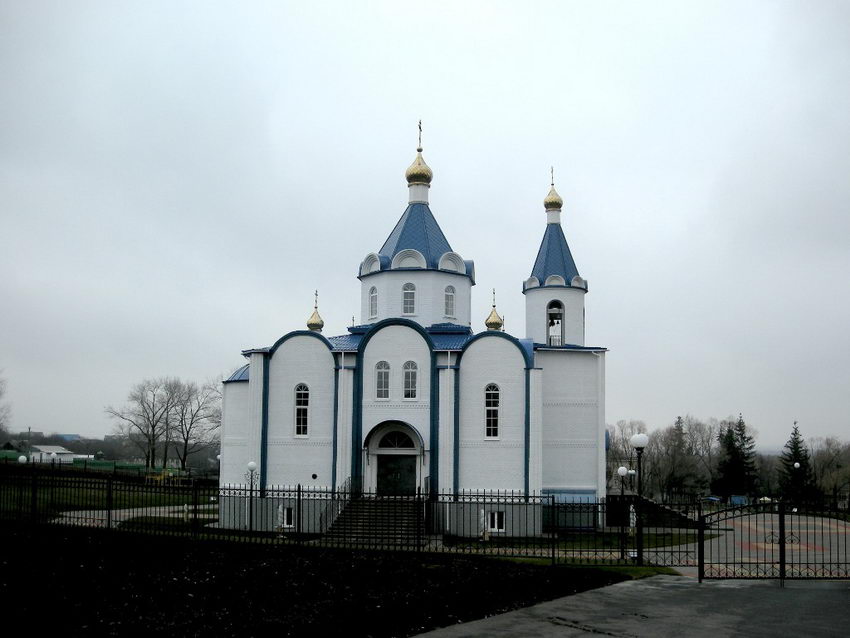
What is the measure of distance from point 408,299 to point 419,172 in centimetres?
449

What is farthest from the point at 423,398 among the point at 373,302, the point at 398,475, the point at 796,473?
the point at 796,473

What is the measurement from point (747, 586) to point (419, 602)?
5816 millimetres

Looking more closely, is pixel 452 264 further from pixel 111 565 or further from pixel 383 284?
pixel 111 565

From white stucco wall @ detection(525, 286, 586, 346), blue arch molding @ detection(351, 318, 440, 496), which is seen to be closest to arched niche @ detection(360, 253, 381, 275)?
blue arch molding @ detection(351, 318, 440, 496)

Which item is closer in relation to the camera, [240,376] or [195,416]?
[240,376]

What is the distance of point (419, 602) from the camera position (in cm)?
1183

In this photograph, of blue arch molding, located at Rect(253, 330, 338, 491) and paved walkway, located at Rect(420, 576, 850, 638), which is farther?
blue arch molding, located at Rect(253, 330, 338, 491)

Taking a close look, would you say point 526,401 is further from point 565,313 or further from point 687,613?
point 687,613

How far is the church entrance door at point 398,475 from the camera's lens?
24.0 meters

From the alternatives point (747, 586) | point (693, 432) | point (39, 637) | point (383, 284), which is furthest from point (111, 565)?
point (693, 432)

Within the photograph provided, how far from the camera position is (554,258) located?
90.8ft

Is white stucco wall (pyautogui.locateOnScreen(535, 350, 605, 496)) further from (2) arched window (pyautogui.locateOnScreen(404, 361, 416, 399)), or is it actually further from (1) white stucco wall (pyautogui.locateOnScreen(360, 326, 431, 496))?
(2) arched window (pyautogui.locateOnScreen(404, 361, 416, 399))

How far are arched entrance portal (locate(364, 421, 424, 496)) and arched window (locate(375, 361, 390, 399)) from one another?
0.89 metres

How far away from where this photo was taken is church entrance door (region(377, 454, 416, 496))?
24047 mm
